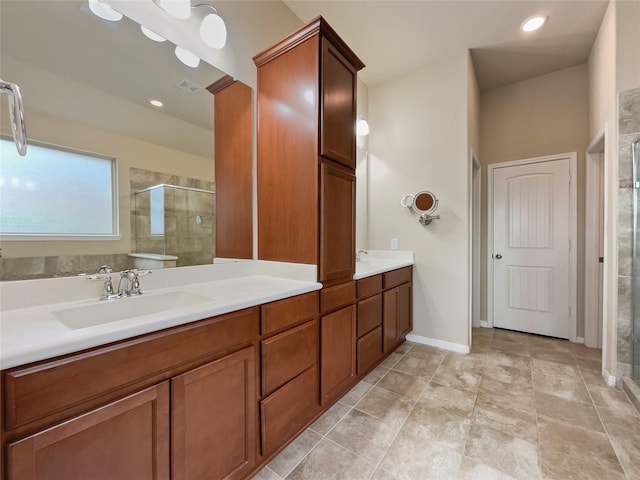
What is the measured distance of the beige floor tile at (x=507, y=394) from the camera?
1881 millimetres

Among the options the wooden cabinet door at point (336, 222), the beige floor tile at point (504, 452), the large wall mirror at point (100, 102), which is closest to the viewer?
the large wall mirror at point (100, 102)

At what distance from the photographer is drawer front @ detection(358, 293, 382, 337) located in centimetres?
209

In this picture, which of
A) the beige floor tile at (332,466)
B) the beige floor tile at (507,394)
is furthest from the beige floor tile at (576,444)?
the beige floor tile at (332,466)

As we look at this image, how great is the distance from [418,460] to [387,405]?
18.3 inches

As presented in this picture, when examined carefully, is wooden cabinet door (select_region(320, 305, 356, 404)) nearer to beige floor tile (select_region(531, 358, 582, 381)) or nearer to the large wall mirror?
the large wall mirror

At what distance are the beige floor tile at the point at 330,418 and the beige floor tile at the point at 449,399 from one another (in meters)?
0.55

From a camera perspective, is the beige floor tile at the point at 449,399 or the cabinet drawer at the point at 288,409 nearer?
the cabinet drawer at the point at 288,409

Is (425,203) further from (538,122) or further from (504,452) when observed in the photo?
(504,452)

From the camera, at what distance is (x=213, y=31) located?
1.69 meters

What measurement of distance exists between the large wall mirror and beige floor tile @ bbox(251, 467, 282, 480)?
116 centimetres

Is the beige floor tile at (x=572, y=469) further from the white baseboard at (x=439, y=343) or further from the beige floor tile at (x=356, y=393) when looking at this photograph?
the white baseboard at (x=439, y=343)

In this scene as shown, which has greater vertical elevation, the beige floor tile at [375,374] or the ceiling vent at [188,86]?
the ceiling vent at [188,86]

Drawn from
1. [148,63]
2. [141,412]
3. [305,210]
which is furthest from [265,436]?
[148,63]

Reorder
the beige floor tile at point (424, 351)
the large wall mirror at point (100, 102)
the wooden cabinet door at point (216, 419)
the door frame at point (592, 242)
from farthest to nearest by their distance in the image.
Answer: the door frame at point (592, 242) < the beige floor tile at point (424, 351) < the large wall mirror at point (100, 102) < the wooden cabinet door at point (216, 419)
